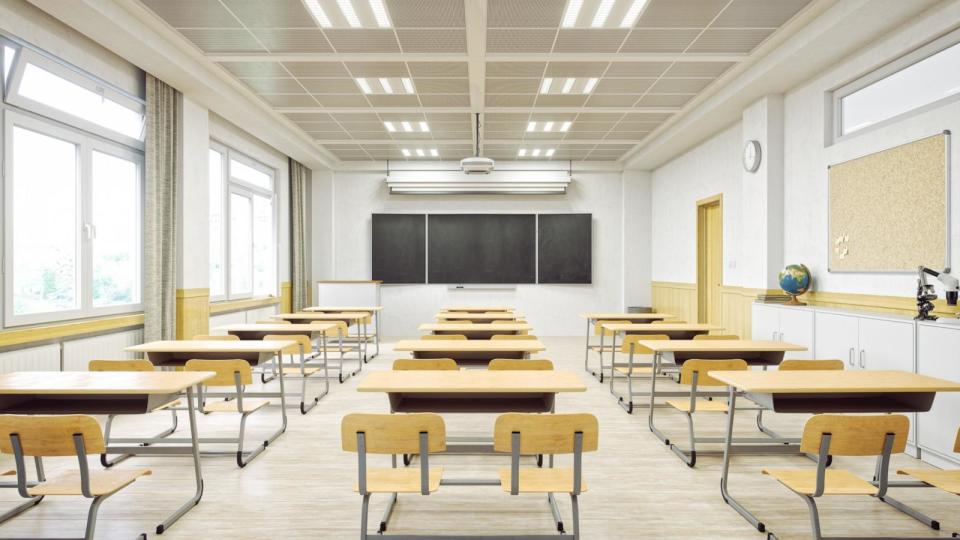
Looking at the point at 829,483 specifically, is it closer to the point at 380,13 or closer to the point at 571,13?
the point at 571,13

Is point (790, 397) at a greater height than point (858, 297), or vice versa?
point (858, 297)

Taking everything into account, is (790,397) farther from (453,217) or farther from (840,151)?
(453,217)

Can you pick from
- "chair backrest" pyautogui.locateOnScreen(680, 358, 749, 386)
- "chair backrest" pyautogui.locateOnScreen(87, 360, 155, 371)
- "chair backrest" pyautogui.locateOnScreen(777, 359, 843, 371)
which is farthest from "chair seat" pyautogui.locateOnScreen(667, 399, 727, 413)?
"chair backrest" pyautogui.locateOnScreen(87, 360, 155, 371)

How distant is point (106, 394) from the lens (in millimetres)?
2707

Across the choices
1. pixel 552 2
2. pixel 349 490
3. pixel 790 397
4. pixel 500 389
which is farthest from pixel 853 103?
pixel 349 490

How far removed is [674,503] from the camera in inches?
119

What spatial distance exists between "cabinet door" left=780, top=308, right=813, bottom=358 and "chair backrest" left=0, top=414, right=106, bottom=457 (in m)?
4.96

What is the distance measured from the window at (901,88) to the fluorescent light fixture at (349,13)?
4.43 metres

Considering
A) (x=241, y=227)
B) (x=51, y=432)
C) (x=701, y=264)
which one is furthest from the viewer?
(x=701, y=264)

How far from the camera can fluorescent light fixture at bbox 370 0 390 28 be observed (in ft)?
14.7

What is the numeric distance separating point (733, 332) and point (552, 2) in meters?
4.91

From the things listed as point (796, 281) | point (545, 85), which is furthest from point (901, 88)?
point (545, 85)

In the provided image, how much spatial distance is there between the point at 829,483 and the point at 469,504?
169cm

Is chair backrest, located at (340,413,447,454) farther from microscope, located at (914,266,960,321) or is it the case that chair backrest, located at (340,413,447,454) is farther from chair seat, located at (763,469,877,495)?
microscope, located at (914,266,960,321)
